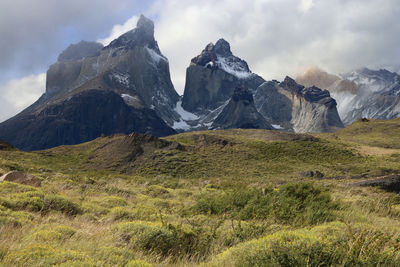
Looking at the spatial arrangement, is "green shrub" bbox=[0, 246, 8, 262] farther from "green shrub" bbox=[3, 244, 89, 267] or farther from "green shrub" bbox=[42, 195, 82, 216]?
"green shrub" bbox=[42, 195, 82, 216]

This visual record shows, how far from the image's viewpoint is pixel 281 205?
28.5 feet

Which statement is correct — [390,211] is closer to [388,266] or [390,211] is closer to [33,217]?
[388,266]

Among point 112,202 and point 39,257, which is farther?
point 112,202

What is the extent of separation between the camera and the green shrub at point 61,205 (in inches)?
381

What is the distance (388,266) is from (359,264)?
413mm

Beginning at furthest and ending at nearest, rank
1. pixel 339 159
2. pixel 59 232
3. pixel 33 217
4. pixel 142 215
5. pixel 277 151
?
1. pixel 277 151
2. pixel 339 159
3. pixel 142 215
4. pixel 33 217
5. pixel 59 232

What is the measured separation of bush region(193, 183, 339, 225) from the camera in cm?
804

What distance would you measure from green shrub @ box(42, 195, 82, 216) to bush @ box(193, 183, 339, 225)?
425 cm

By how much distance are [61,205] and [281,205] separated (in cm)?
739

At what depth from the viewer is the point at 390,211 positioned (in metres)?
9.97

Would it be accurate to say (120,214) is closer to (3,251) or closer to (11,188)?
(3,251)

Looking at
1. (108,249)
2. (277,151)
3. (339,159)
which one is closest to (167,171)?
(277,151)

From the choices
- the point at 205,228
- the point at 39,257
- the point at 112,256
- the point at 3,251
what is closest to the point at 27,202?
the point at 3,251

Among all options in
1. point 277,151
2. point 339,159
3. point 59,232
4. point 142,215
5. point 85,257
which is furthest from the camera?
point 277,151
